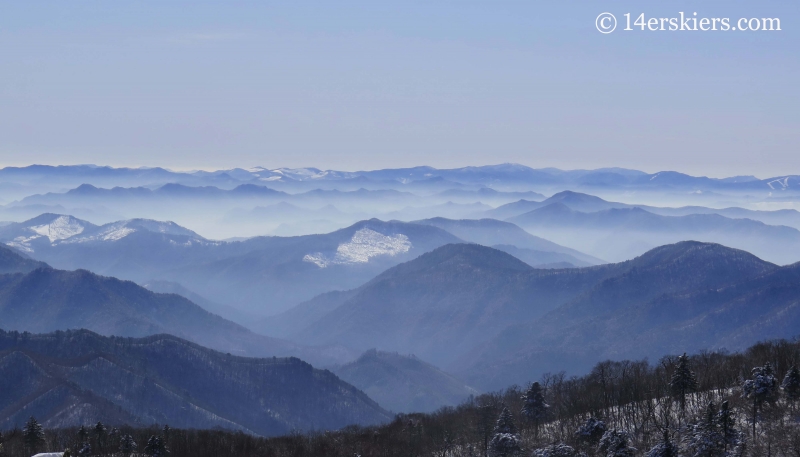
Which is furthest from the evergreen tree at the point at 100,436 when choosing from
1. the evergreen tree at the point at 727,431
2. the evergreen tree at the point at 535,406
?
the evergreen tree at the point at 727,431

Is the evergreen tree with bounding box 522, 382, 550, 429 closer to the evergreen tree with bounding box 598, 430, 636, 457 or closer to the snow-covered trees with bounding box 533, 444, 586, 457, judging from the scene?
the snow-covered trees with bounding box 533, 444, 586, 457

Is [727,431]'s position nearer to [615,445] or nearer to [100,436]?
[615,445]

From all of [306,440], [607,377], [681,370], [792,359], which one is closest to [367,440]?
[306,440]

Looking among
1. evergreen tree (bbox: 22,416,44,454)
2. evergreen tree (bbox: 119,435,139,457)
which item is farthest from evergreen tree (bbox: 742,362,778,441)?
evergreen tree (bbox: 22,416,44,454)

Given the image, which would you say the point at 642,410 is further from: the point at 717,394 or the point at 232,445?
the point at 232,445

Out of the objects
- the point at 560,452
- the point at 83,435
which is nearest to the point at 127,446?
the point at 83,435

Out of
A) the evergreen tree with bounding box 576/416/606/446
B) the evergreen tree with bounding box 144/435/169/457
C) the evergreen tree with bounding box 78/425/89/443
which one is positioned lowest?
the evergreen tree with bounding box 78/425/89/443
